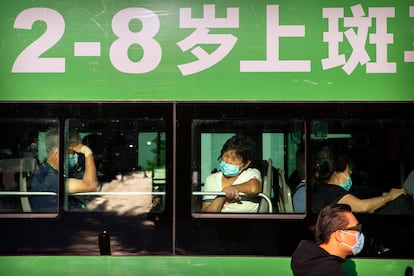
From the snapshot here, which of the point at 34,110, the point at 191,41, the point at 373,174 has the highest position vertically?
the point at 191,41

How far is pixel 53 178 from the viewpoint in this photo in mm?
4914

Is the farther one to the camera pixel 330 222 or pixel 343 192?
pixel 343 192

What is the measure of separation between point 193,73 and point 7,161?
60.9 inches

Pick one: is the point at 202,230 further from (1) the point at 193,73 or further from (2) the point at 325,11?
(2) the point at 325,11

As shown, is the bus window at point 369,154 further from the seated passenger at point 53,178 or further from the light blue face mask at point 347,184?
the seated passenger at point 53,178

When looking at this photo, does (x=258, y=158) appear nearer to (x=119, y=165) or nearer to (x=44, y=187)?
(x=119, y=165)

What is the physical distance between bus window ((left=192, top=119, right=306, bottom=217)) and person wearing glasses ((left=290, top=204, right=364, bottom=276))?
1.19 meters

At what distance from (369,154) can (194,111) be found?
135 centimetres

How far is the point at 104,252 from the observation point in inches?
190

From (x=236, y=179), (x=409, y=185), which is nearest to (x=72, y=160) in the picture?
(x=236, y=179)

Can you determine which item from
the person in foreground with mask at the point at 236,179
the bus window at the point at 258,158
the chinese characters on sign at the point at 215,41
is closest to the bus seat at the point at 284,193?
the bus window at the point at 258,158

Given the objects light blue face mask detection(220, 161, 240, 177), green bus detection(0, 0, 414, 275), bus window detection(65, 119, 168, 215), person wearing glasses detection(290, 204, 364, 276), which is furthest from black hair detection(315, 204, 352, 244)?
bus window detection(65, 119, 168, 215)

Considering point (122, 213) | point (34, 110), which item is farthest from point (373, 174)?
point (34, 110)

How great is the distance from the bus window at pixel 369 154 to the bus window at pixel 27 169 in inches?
77.0
